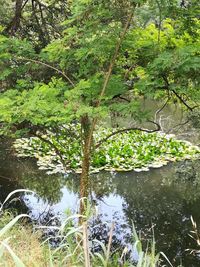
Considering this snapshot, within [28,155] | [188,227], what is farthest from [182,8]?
[28,155]

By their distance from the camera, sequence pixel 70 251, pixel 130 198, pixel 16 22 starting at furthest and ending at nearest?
pixel 130 198, pixel 16 22, pixel 70 251

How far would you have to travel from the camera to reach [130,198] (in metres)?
7.78

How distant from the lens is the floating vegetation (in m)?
9.16

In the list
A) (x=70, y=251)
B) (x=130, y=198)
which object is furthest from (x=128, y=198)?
(x=70, y=251)

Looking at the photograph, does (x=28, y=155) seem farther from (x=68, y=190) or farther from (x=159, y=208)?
(x=159, y=208)

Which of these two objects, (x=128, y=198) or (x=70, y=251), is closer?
(x=70, y=251)

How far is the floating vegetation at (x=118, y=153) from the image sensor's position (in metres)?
9.16

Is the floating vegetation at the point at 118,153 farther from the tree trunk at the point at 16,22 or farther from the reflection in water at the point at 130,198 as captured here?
the tree trunk at the point at 16,22

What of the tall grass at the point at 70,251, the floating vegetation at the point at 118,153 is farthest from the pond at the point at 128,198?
the tall grass at the point at 70,251

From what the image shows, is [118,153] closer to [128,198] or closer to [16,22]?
[128,198]

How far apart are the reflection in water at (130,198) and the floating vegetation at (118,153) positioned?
0.31 meters

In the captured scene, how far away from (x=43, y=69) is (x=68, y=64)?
1156 millimetres

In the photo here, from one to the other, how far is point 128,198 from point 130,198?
0.14ft

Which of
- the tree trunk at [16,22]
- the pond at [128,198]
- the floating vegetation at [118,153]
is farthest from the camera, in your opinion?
the floating vegetation at [118,153]
